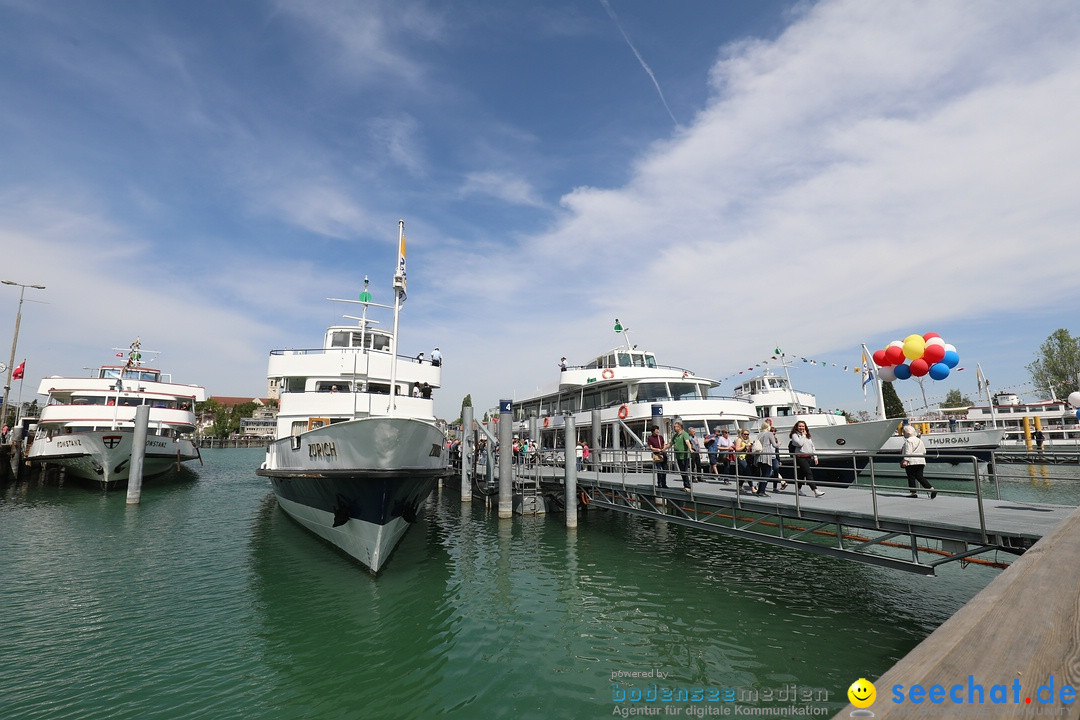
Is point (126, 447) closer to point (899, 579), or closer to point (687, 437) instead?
point (687, 437)

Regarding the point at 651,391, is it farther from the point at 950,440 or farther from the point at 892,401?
the point at 892,401

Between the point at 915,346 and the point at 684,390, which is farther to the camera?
the point at 684,390

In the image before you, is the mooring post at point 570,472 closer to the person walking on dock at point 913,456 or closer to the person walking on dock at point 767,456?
the person walking on dock at point 767,456

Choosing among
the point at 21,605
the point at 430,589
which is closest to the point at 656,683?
the point at 430,589

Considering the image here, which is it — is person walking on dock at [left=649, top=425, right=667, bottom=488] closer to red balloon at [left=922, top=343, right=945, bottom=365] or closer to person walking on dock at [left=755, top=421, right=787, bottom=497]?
person walking on dock at [left=755, top=421, right=787, bottom=497]

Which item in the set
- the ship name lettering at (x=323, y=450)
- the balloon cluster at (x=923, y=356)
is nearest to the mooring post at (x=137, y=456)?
the ship name lettering at (x=323, y=450)

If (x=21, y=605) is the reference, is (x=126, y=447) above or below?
above

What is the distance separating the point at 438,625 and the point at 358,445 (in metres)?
4.38

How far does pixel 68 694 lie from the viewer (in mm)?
6598

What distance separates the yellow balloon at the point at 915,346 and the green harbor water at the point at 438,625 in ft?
30.3

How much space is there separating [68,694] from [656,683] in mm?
7749

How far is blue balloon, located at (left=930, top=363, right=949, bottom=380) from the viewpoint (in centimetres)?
1909

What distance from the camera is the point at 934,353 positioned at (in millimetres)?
19172

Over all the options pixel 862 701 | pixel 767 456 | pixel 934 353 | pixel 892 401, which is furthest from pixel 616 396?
pixel 892 401
